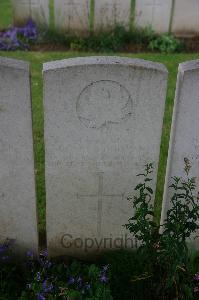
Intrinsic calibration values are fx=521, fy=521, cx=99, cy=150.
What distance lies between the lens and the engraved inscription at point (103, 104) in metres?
3.24

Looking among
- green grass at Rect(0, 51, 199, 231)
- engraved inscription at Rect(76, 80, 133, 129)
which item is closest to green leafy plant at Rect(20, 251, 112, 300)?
green grass at Rect(0, 51, 199, 231)

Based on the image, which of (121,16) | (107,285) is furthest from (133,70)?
(121,16)

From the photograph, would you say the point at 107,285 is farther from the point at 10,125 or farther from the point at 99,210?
the point at 10,125

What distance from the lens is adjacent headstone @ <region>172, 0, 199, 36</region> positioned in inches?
281

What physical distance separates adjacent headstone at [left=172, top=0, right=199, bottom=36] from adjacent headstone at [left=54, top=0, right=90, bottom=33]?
4.06 feet

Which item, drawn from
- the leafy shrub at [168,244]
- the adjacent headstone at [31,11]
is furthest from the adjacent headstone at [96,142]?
the adjacent headstone at [31,11]

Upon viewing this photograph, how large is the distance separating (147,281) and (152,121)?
1.11m

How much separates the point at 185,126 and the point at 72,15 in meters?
4.22

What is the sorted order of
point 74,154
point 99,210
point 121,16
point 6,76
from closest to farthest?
point 6,76 < point 74,154 < point 99,210 < point 121,16

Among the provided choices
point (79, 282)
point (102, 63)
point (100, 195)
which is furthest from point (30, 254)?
point (102, 63)

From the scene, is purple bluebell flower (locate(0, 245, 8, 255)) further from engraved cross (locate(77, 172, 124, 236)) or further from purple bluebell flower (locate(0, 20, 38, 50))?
purple bluebell flower (locate(0, 20, 38, 50))

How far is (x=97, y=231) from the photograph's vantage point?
12.6 feet

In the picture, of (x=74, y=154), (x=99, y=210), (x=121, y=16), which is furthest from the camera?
(x=121, y=16)

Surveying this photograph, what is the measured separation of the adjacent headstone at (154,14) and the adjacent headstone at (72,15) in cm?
71
